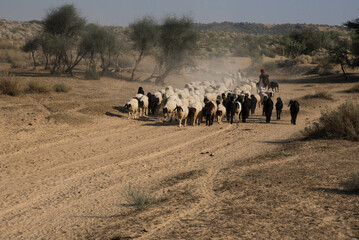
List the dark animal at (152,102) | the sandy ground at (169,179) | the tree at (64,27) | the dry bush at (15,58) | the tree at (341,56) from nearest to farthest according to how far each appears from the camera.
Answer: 1. the sandy ground at (169,179)
2. the dark animal at (152,102)
3. the tree at (64,27)
4. the tree at (341,56)
5. the dry bush at (15,58)

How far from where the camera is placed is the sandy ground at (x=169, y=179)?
5500 mm

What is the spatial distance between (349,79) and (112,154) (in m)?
26.3

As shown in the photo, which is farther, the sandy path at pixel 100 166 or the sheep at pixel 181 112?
the sheep at pixel 181 112

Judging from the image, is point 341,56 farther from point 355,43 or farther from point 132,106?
point 132,106

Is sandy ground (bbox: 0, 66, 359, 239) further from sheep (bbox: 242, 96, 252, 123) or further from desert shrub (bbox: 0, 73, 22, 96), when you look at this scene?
desert shrub (bbox: 0, 73, 22, 96)

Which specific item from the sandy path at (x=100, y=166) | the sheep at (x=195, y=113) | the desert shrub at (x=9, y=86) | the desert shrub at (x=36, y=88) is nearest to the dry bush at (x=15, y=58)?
the desert shrub at (x=36, y=88)

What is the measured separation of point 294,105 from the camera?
15.3 meters

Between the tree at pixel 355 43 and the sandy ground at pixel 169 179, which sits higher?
the tree at pixel 355 43

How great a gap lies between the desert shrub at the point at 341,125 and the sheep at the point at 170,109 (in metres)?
5.74

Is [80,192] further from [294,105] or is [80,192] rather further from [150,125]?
[294,105]

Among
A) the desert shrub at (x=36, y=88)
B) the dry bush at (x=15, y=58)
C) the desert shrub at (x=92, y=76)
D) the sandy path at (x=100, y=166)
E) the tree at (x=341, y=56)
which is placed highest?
the tree at (x=341, y=56)

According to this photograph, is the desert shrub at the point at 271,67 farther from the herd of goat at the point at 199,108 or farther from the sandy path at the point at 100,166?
the sandy path at the point at 100,166

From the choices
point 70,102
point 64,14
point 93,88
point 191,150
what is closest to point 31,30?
point 64,14

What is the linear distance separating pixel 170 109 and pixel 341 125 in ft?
21.5
